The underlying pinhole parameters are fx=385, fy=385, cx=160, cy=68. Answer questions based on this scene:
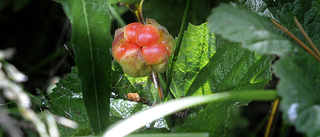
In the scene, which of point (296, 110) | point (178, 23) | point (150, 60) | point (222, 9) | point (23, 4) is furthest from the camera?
point (23, 4)

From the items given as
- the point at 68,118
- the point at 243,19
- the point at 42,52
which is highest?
the point at 243,19

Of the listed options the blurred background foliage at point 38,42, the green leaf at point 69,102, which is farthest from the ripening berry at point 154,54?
the blurred background foliage at point 38,42

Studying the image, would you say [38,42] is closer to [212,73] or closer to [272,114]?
[212,73]

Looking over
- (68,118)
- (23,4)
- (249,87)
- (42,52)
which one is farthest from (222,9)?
(42,52)

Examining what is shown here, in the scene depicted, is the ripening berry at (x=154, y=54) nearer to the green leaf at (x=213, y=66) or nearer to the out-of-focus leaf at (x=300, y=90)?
the green leaf at (x=213, y=66)

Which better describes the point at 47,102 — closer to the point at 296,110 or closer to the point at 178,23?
the point at 178,23

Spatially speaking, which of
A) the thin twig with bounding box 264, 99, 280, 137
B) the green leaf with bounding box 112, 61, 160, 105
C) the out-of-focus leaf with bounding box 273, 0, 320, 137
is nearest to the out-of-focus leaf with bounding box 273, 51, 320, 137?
the out-of-focus leaf with bounding box 273, 0, 320, 137
